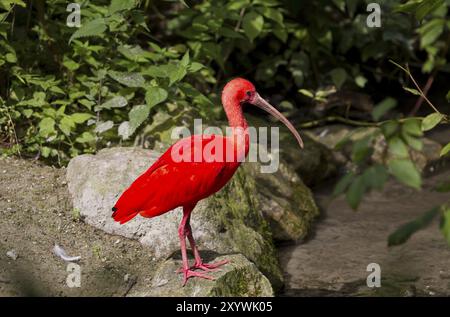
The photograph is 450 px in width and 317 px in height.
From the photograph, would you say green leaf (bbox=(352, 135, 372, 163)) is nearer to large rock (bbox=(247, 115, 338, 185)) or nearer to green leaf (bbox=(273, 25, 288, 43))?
large rock (bbox=(247, 115, 338, 185))

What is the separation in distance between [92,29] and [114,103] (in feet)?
1.97

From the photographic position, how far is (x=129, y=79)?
614cm

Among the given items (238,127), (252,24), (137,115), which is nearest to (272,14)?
(252,24)

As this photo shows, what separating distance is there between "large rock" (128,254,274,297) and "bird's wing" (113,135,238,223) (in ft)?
1.24

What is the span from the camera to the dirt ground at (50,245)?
464 cm

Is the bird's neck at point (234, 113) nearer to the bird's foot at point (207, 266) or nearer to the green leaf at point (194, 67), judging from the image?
the bird's foot at point (207, 266)

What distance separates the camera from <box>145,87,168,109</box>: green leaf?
576 cm

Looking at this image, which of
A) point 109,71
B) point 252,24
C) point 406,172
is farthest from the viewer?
point 252,24

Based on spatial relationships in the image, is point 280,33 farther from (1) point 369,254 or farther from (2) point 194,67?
(1) point 369,254

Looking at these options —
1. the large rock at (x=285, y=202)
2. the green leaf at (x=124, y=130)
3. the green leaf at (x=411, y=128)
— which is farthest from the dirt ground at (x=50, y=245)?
the green leaf at (x=411, y=128)


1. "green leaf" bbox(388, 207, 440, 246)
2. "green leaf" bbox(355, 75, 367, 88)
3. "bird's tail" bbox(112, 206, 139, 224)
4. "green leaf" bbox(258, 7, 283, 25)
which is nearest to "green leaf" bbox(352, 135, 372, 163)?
"green leaf" bbox(388, 207, 440, 246)

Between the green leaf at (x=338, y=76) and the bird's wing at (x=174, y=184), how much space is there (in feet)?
12.4

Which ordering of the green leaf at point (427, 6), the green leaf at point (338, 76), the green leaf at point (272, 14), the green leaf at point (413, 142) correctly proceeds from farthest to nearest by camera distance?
the green leaf at point (338, 76) < the green leaf at point (272, 14) < the green leaf at point (427, 6) < the green leaf at point (413, 142)
